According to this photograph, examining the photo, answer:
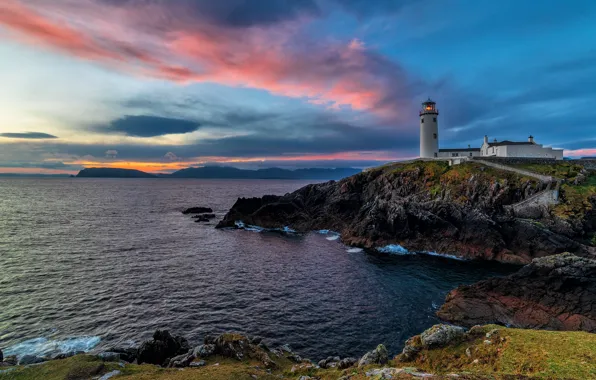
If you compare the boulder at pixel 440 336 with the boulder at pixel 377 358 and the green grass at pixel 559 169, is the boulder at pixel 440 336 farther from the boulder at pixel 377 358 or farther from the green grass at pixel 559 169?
the green grass at pixel 559 169

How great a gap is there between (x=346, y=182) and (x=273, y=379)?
79402 millimetres

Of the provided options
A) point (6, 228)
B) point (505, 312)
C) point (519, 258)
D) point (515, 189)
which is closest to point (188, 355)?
point (505, 312)

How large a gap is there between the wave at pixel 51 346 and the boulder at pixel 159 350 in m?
7.51

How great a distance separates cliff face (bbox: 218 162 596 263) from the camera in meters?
51.7

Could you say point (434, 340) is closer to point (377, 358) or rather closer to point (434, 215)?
point (377, 358)

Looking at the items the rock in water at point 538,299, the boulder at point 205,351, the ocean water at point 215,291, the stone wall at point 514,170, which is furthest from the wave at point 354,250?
the boulder at point 205,351

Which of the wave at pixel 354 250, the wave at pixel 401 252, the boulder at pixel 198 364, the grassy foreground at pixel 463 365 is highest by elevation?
the grassy foreground at pixel 463 365

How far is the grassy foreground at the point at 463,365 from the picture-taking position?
14.6 meters

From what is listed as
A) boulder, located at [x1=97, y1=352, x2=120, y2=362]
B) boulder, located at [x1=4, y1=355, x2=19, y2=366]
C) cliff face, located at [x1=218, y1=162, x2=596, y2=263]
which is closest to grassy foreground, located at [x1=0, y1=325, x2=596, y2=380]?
boulder, located at [x1=97, y1=352, x2=120, y2=362]

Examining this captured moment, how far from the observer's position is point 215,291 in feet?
131

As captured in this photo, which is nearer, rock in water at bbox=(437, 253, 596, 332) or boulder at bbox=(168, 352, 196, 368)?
boulder at bbox=(168, 352, 196, 368)

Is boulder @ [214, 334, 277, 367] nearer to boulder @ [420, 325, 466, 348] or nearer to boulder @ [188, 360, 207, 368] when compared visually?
boulder @ [188, 360, 207, 368]

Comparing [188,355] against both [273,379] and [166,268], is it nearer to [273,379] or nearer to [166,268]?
[273,379]

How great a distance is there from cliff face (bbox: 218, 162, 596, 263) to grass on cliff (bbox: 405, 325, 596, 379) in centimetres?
3851
